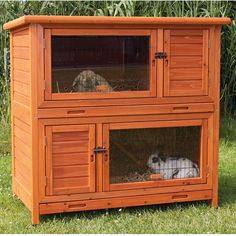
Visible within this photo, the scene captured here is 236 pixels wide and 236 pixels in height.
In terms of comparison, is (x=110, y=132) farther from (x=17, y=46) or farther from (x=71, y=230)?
(x=17, y=46)

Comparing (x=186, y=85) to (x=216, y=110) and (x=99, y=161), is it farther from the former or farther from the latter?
(x=99, y=161)

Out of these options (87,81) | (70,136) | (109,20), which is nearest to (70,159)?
(70,136)

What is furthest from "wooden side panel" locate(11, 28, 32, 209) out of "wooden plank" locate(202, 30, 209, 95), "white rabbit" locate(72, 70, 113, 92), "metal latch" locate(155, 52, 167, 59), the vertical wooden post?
the vertical wooden post

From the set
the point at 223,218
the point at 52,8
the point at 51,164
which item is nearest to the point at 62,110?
the point at 51,164

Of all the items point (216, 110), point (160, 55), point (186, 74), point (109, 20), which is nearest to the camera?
point (109, 20)

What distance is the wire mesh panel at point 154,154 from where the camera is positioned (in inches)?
175

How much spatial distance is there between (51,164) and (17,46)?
107cm

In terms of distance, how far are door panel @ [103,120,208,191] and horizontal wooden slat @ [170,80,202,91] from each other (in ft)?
0.85

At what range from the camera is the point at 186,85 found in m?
4.53

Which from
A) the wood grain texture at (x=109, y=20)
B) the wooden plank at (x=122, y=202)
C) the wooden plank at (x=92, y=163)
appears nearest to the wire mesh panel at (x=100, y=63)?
the wood grain texture at (x=109, y=20)

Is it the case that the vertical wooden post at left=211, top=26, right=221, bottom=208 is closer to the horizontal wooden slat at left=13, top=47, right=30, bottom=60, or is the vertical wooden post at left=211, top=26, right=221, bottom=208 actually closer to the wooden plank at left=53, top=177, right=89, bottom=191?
the wooden plank at left=53, top=177, right=89, bottom=191

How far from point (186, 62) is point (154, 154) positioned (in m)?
0.75

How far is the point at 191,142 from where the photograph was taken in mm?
4641

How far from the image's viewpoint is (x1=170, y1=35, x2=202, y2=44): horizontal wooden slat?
4.46m
